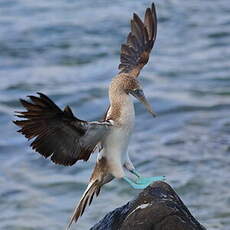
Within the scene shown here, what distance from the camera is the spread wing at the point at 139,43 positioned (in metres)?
7.33

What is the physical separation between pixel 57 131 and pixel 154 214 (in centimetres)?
81

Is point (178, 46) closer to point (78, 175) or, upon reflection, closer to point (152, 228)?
point (78, 175)

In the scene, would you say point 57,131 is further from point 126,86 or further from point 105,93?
point 105,93

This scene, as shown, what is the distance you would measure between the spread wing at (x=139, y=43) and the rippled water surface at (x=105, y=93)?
6.91 ft

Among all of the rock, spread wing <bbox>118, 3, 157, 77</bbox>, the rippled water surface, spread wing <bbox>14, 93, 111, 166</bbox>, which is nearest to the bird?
spread wing <bbox>14, 93, 111, 166</bbox>

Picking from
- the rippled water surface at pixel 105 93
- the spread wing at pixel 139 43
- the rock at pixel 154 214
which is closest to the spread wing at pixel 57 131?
the rock at pixel 154 214

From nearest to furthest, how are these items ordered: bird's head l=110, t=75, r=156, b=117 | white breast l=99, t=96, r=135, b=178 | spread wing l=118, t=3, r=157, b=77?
1. white breast l=99, t=96, r=135, b=178
2. bird's head l=110, t=75, r=156, b=117
3. spread wing l=118, t=3, r=157, b=77

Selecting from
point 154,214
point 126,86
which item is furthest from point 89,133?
point 154,214

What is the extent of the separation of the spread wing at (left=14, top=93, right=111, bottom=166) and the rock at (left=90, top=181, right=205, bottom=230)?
1.56 feet

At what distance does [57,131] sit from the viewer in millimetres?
5676

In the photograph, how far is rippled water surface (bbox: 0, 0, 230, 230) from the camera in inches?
370

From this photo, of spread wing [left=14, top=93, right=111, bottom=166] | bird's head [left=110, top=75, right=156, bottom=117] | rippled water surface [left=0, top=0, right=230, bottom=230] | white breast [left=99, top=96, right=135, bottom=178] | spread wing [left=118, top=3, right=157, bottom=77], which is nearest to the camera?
spread wing [left=14, top=93, right=111, bottom=166]

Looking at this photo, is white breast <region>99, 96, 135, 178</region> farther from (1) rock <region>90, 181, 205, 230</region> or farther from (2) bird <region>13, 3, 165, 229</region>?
(1) rock <region>90, 181, 205, 230</region>

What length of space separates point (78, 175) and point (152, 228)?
14.8 ft
